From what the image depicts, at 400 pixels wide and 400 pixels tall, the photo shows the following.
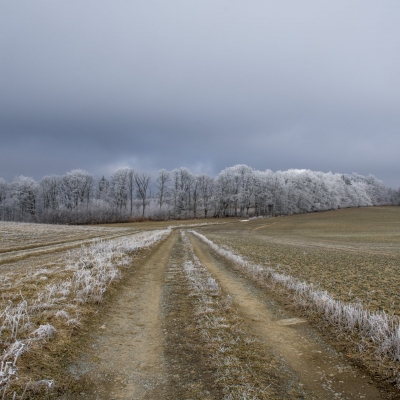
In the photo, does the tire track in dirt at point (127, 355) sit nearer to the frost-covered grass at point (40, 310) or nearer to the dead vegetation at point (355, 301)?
the frost-covered grass at point (40, 310)

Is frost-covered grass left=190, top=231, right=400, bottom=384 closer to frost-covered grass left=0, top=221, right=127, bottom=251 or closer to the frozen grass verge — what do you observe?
the frozen grass verge

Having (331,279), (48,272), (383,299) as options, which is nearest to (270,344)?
(383,299)

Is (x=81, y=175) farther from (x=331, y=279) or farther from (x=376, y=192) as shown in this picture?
(x=376, y=192)

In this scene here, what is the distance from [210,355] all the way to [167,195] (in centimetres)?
9990

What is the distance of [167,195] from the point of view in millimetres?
104125

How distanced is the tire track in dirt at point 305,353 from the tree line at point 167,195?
85033mm

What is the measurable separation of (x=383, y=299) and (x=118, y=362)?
28.8 ft

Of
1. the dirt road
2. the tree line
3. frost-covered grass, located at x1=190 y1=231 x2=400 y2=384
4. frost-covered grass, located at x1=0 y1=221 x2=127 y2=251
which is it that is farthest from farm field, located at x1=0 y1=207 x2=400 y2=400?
the tree line

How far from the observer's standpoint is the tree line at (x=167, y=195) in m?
94.1

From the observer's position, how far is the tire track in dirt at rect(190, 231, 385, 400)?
4316 mm

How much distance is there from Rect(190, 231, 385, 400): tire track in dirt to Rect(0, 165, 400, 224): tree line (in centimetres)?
8503

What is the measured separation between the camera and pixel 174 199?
332ft

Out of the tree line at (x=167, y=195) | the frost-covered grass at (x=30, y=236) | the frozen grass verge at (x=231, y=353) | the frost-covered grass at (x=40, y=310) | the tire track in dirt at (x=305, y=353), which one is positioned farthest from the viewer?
the tree line at (x=167, y=195)

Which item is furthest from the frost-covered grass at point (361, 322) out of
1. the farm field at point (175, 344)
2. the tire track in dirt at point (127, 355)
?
the tire track in dirt at point (127, 355)
